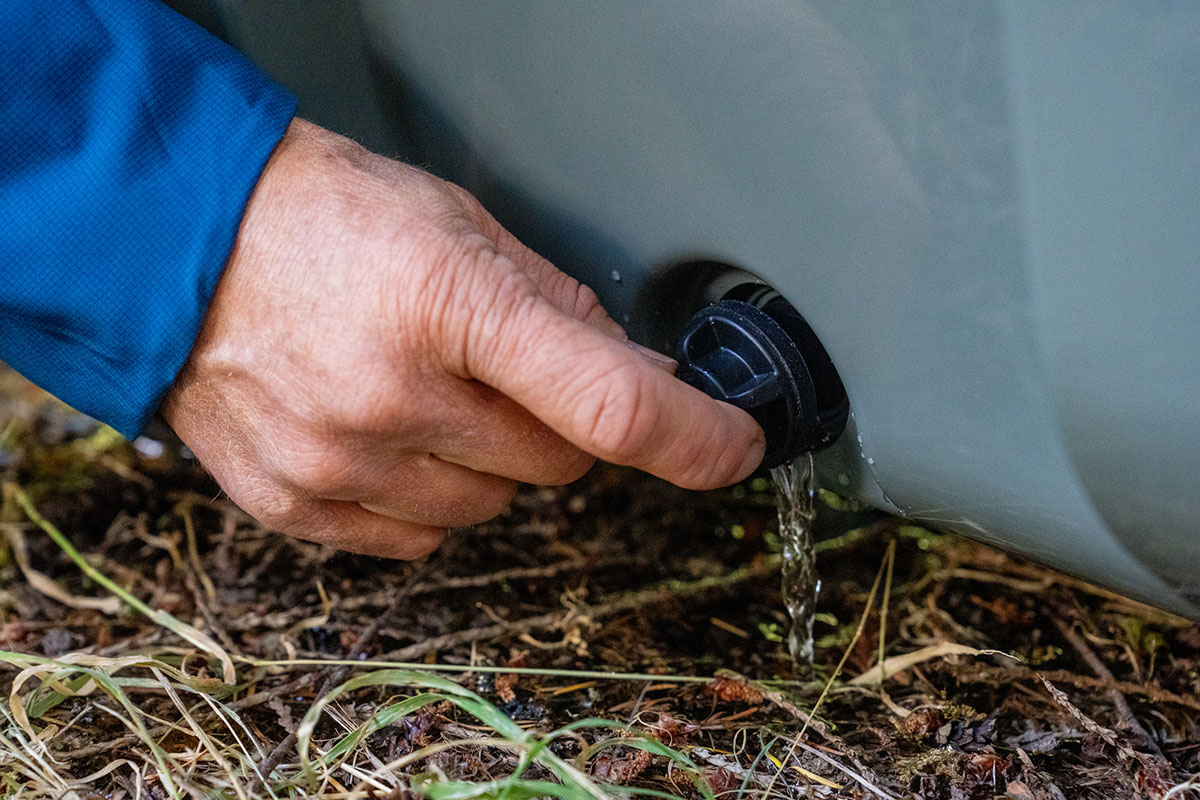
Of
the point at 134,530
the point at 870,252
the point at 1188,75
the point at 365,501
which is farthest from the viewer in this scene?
the point at 134,530

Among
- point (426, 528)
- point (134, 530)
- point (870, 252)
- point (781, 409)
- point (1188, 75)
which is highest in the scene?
point (1188, 75)

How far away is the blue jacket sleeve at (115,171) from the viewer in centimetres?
83

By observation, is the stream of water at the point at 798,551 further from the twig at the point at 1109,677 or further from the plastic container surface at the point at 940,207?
the twig at the point at 1109,677

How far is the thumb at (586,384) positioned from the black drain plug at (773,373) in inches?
3.2

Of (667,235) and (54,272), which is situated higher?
(667,235)

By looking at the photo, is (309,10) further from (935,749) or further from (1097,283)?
(935,749)

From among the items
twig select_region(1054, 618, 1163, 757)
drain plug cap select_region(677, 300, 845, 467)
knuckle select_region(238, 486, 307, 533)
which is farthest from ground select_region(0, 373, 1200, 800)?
drain plug cap select_region(677, 300, 845, 467)

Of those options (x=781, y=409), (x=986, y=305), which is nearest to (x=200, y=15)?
(x=781, y=409)

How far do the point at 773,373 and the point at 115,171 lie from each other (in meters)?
0.57

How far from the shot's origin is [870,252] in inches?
28.8

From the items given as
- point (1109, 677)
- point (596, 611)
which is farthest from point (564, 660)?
point (1109, 677)

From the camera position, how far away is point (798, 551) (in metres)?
1.11

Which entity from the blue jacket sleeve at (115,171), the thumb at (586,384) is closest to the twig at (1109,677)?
the thumb at (586,384)

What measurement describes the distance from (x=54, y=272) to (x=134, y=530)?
755 mm
